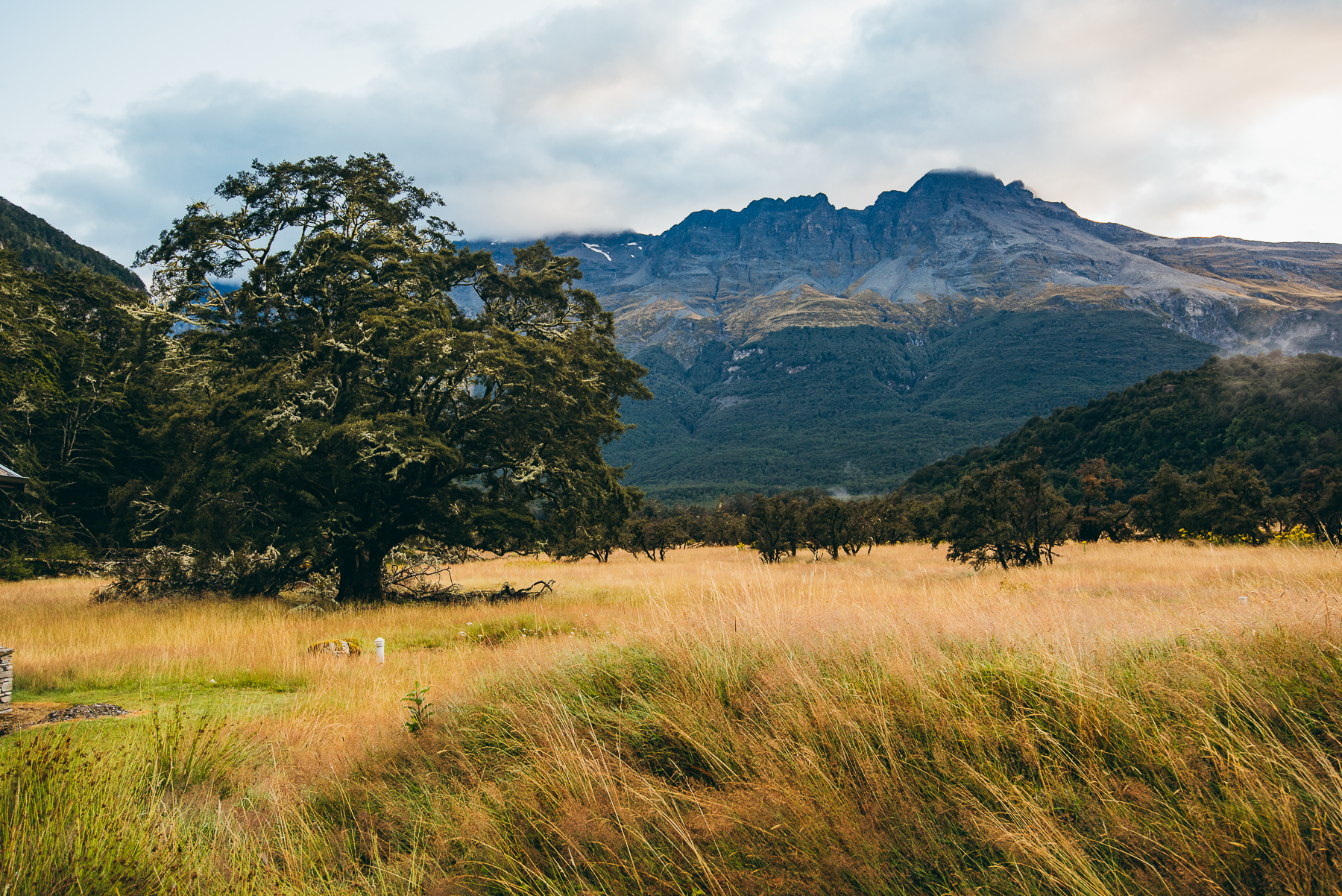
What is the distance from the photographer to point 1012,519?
19578mm

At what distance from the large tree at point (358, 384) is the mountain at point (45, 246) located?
188 ft

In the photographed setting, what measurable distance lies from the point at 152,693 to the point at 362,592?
893 centimetres

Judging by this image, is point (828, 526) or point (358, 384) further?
point (828, 526)

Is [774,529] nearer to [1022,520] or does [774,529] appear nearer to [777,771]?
[1022,520]

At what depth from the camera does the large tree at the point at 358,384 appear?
48.4ft

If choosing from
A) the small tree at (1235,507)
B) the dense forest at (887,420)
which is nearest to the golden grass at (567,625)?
the small tree at (1235,507)

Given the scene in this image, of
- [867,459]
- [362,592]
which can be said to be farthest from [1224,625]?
[867,459]

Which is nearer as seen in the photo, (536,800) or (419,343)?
(536,800)

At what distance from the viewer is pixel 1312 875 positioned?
2.35m

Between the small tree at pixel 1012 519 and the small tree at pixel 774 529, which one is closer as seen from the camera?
the small tree at pixel 1012 519

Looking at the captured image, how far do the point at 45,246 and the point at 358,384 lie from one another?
8517 centimetres

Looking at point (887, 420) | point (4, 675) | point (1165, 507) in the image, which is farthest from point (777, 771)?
point (887, 420)

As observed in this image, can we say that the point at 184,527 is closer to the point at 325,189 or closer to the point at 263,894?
the point at 325,189

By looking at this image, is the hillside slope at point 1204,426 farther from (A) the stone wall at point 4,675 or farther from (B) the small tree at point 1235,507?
(A) the stone wall at point 4,675
